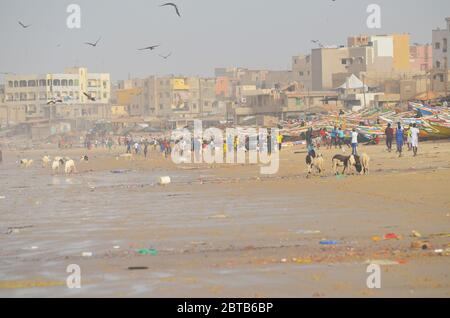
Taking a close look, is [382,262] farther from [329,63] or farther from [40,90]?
[40,90]

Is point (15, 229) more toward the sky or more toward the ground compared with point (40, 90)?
more toward the ground

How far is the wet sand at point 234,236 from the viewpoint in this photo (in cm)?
1007

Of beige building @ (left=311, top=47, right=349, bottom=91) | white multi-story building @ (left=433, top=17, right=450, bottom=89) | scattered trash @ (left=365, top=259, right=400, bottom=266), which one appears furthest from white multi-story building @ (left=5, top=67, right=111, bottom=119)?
scattered trash @ (left=365, top=259, right=400, bottom=266)

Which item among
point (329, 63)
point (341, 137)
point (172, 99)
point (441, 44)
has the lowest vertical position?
point (341, 137)

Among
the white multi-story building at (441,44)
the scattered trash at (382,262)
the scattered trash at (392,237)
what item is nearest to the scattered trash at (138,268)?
the scattered trash at (382,262)

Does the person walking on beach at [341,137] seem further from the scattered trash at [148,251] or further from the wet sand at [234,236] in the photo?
the scattered trash at [148,251]

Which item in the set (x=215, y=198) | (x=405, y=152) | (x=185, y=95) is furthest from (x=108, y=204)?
(x=185, y=95)

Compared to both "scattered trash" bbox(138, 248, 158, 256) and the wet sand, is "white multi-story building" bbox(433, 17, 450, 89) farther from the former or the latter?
"scattered trash" bbox(138, 248, 158, 256)

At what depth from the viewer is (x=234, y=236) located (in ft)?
45.5

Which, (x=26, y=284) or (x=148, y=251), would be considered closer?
(x=26, y=284)

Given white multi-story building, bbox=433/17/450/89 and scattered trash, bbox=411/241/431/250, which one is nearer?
scattered trash, bbox=411/241/431/250

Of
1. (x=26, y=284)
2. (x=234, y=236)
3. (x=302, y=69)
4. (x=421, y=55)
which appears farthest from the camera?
(x=421, y=55)

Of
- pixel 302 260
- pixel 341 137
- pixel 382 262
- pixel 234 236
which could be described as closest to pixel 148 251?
pixel 234 236

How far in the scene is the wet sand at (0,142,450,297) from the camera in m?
10.1
